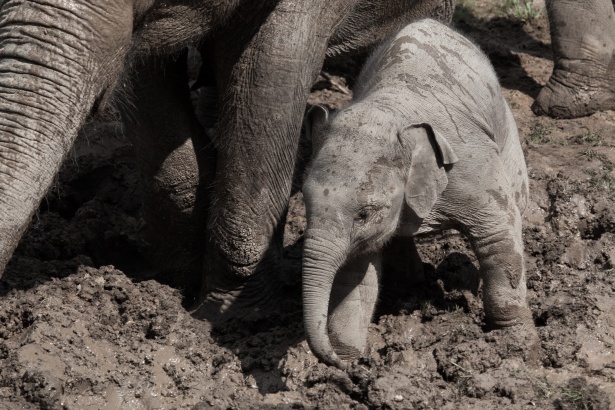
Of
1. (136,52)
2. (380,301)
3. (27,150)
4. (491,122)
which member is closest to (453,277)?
(380,301)

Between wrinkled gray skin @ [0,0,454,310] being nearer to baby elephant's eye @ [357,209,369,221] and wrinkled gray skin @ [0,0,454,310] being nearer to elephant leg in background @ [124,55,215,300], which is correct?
elephant leg in background @ [124,55,215,300]

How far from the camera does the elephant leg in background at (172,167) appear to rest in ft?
22.1

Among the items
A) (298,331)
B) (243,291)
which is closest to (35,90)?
(298,331)

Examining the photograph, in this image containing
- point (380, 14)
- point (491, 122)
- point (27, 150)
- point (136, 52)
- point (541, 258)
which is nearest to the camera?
point (27, 150)

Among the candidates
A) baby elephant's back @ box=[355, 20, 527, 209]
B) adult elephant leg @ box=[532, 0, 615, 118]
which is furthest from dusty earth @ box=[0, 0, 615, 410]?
adult elephant leg @ box=[532, 0, 615, 118]

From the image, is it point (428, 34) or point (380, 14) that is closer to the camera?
point (428, 34)

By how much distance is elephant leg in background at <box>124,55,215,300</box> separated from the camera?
22.1 feet

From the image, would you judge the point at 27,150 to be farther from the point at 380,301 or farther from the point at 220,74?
the point at 380,301

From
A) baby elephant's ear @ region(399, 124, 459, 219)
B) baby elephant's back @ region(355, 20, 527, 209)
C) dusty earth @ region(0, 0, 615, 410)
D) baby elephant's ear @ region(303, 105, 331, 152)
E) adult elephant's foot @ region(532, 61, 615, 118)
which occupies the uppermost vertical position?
adult elephant's foot @ region(532, 61, 615, 118)

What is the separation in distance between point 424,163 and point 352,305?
2.33 feet

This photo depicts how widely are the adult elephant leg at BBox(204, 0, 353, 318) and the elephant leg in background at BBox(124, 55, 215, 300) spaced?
1.04 feet

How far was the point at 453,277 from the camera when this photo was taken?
663cm

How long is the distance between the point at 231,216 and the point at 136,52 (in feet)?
3.67

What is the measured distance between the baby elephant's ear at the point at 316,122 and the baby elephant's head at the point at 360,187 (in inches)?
2.2
